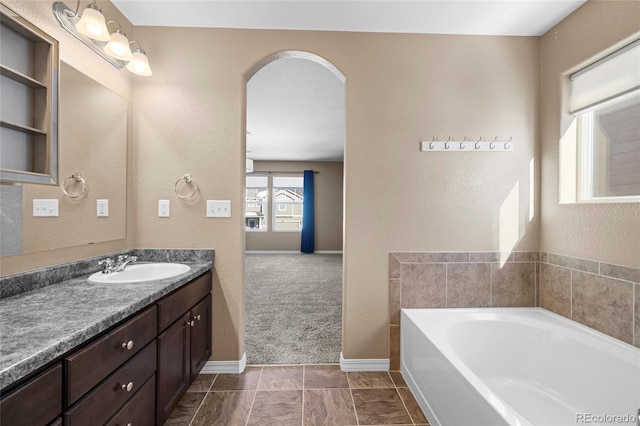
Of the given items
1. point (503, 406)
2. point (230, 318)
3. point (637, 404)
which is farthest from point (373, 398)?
point (637, 404)

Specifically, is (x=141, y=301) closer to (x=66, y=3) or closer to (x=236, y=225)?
(x=236, y=225)

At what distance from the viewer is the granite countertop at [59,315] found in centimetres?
75

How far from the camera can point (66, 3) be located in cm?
154

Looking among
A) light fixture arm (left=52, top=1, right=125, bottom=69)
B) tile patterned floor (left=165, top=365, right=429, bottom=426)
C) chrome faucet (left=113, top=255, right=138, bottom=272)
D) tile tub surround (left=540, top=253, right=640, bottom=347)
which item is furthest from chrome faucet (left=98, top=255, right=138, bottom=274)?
tile tub surround (left=540, top=253, right=640, bottom=347)

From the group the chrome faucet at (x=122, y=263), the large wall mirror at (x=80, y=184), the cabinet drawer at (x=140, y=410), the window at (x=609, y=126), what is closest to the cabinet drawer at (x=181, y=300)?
the cabinet drawer at (x=140, y=410)

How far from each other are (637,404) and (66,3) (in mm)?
3522

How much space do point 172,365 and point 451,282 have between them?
6.30 feet

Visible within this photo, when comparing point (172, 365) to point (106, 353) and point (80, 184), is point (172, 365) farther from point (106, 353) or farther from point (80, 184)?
point (80, 184)

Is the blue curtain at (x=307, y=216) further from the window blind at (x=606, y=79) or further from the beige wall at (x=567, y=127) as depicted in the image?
the window blind at (x=606, y=79)

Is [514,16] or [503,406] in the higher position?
[514,16]

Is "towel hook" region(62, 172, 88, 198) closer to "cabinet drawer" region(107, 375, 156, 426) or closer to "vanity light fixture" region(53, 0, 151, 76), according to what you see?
"vanity light fixture" region(53, 0, 151, 76)

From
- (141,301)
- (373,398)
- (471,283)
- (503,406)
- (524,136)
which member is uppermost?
(524,136)

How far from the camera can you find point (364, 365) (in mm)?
2123

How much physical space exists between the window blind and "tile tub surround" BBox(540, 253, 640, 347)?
1.03 metres
